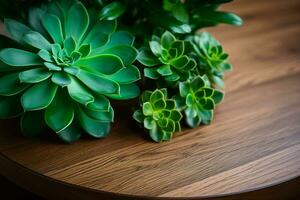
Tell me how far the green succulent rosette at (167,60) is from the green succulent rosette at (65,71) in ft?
0.13

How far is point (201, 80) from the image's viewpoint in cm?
77

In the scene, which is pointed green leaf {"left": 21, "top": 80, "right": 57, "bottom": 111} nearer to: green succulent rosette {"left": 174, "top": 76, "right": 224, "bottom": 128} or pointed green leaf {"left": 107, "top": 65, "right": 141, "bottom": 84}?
pointed green leaf {"left": 107, "top": 65, "right": 141, "bottom": 84}

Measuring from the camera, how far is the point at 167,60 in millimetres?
761

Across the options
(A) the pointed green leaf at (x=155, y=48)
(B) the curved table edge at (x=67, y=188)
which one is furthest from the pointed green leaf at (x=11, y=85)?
(A) the pointed green leaf at (x=155, y=48)

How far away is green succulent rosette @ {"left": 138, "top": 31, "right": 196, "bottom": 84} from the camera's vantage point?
0.75 metres

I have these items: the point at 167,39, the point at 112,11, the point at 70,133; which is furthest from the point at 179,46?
the point at 70,133

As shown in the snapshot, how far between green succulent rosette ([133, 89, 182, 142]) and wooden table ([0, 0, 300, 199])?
0.07ft

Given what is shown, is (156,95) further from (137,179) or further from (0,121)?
(0,121)

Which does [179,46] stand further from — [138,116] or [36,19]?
[36,19]

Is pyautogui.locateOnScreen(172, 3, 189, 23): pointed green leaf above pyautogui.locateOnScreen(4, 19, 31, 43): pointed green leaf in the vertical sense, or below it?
below

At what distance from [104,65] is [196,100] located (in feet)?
0.58

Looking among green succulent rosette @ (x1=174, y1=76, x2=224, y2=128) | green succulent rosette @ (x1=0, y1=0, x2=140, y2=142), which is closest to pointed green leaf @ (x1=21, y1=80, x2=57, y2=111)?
green succulent rosette @ (x1=0, y1=0, x2=140, y2=142)

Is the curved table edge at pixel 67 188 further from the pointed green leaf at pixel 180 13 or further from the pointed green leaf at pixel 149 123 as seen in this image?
the pointed green leaf at pixel 180 13

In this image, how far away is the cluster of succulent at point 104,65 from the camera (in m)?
0.68
